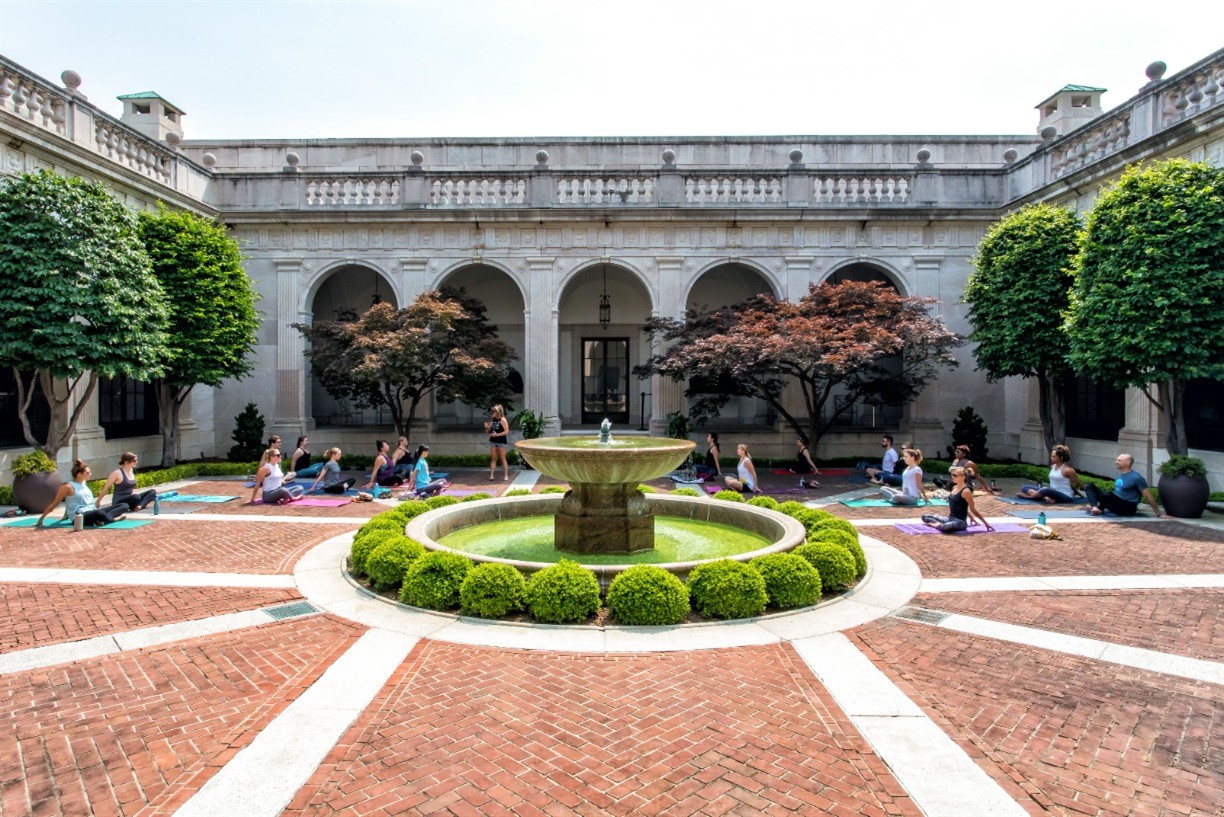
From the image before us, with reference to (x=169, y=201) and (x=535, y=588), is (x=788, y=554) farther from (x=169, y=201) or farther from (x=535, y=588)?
(x=169, y=201)

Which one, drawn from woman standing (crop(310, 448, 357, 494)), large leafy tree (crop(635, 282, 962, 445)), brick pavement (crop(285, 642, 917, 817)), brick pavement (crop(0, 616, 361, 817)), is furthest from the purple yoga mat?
woman standing (crop(310, 448, 357, 494))

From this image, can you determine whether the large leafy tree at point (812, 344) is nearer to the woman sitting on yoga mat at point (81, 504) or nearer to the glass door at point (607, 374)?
the glass door at point (607, 374)

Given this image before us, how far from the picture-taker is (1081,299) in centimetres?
1371

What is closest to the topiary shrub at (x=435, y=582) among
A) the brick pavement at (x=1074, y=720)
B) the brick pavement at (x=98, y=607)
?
the brick pavement at (x=98, y=607)

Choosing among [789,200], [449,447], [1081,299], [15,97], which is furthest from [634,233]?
[15,97]

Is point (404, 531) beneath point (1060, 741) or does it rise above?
above

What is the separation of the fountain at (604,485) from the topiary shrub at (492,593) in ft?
4.90

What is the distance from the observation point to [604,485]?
8.56m

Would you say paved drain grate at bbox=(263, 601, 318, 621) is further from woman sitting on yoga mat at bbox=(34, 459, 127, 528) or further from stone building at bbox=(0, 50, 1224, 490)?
stone building at bbox=(0, 50, 1224, 490)

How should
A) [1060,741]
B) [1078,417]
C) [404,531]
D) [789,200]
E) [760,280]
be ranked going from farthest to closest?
[760,280] < [789,200] < [1078,417] < [404,531] < [1060,741]

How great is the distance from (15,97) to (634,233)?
15104mm

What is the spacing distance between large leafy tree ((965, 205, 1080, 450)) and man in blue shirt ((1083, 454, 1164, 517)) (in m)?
4.74

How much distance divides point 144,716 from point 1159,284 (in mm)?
15905

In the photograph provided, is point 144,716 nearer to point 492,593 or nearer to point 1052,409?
point 492,593
